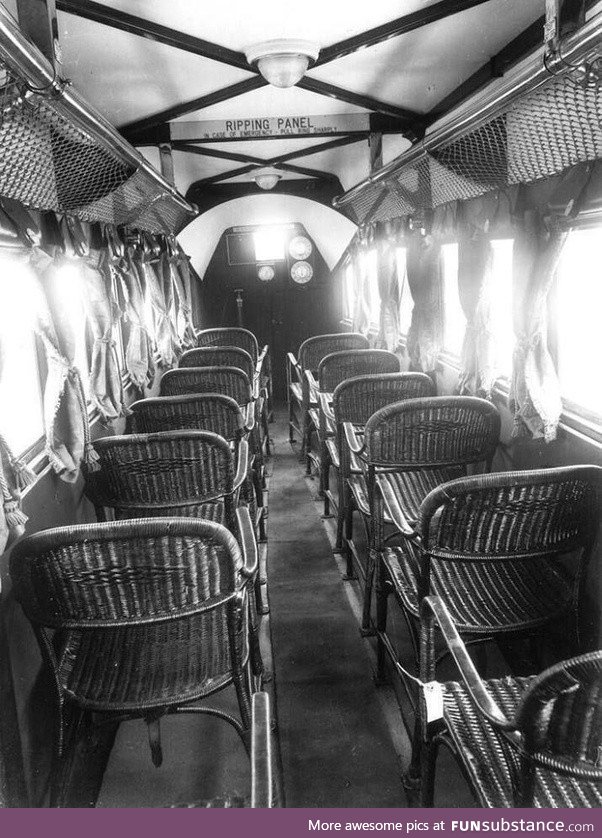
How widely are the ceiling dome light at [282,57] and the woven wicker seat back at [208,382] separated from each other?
1730 millimetres

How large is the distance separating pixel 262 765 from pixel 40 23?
7.21ft

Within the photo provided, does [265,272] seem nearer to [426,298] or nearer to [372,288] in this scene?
[372,288]

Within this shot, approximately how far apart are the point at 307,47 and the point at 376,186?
1815 millimetres

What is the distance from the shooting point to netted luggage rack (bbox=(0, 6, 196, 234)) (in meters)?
1.79

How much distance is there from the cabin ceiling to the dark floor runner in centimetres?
271

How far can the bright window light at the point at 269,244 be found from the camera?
943 centimetres

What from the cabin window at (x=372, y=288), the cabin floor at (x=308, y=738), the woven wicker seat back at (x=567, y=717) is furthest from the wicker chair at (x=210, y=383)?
the cabin window at (x=372, y=288)

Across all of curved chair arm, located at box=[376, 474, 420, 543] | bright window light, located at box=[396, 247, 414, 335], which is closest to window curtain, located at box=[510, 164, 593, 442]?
curved chair arm, located at box=[376, 474, 420, 543]

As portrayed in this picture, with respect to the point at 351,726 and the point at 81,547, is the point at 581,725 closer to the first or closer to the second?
the point at 81,547

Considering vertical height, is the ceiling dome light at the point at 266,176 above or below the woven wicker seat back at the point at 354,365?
above

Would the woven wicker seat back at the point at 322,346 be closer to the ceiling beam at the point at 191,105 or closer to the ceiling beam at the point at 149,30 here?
the ceiling beam at the point at 191,105

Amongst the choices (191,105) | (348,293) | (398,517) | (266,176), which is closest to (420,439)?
(398,517)

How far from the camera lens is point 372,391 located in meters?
3.65

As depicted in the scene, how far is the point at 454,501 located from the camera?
6.17 feet
